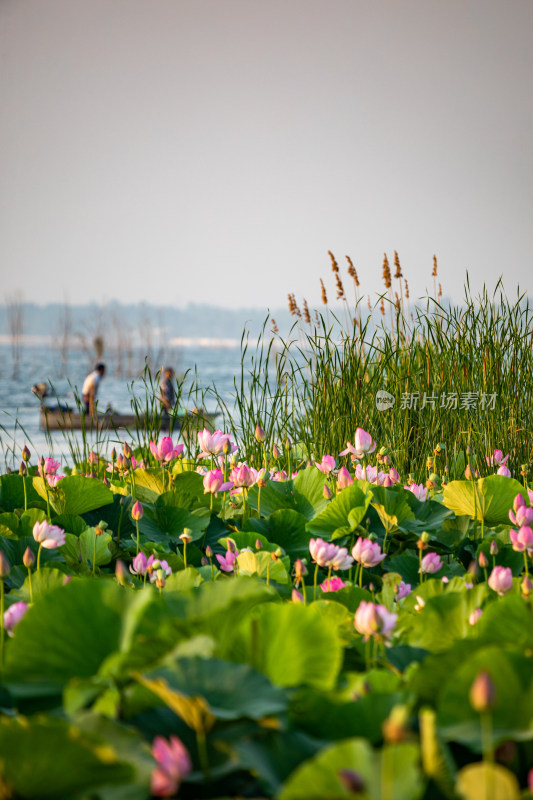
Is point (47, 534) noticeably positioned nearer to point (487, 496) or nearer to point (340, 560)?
point (340, 560)

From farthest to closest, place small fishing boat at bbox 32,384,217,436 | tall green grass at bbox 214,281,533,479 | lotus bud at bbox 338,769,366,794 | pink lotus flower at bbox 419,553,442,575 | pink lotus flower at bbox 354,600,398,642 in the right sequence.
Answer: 1. tall green grass at bbox 214,281,533,479
2. small fishing boat at bbox 32,384,217,436
3. pink lotus flower at bbox 419,553,442,575
4. pink lotus flower at bbox 354,600,398,642
5. lotus bud at bbox 338,769,366,794

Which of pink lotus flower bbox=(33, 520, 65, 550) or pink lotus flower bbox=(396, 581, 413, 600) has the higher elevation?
pink lotus flower bbox=(33, 520, 65, 550)

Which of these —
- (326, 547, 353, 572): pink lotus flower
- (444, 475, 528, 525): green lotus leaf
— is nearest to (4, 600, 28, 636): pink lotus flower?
(326, 547, 353, 572): pink lotus flower

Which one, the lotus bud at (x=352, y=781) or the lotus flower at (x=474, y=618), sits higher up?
the lotus bud at (x=352, y=781)

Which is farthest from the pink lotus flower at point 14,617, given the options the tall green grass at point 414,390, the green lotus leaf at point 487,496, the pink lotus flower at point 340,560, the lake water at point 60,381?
the lake water at point 60,381

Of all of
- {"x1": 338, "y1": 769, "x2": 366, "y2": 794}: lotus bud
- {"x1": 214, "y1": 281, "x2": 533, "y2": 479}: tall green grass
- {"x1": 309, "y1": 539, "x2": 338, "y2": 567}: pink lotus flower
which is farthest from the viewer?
{"x1": 214, "y1": 281, "x2": 533, "y2": 479}: tall green grass

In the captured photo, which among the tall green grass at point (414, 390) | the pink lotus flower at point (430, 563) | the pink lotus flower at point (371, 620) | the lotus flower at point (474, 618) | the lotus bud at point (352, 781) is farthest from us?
the tall green grass at point (414, 390)

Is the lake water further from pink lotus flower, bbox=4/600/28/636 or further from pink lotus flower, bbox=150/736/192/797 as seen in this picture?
pink lotus flower, bbox=150/736/192/797

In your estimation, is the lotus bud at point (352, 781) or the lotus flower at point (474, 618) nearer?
the lotus bud at point (352, 781)

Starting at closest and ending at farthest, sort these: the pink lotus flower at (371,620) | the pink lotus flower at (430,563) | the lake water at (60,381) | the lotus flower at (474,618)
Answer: the pink lotus flower at (371,620) < the lotus flower at (474,618) < the pink lotus flower at (430,563) < the lake water at (60,381)

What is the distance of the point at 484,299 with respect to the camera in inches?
115

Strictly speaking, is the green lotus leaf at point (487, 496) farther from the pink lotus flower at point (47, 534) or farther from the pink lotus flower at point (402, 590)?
the pink lotus flower at point (47, 534)

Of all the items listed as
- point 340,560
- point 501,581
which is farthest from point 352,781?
point 340,560

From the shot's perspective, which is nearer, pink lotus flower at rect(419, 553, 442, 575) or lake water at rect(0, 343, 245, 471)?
pink lotus flower at rect(419, 553, 442, 575)
